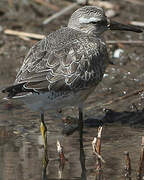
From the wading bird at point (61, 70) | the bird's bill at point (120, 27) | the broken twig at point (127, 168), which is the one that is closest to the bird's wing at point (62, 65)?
the wading bird at point (61, 70)

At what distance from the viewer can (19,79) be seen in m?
7.28

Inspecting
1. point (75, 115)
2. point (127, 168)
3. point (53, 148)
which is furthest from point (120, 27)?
point (127, 168)

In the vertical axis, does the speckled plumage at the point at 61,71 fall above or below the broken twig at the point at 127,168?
above

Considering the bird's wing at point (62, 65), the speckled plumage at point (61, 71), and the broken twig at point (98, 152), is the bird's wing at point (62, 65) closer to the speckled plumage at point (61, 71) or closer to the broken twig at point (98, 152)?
the speckled plumage at point (61, 71)

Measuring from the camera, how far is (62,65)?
291 inches

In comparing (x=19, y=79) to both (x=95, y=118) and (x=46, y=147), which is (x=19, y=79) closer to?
(x=46, y=147)

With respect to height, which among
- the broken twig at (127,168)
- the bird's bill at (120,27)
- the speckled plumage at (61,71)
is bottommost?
the broken twig at (127,168)

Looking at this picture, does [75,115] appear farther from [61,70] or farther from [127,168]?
[127,168]

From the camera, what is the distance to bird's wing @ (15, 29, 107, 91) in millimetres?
7246

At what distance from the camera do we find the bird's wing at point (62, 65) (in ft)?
23.8

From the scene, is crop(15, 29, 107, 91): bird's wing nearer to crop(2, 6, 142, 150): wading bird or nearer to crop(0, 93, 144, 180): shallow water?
crop(2, 6, 142, 150): wading bird

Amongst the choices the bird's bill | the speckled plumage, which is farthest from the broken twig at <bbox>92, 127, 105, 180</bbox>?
the bird's bill

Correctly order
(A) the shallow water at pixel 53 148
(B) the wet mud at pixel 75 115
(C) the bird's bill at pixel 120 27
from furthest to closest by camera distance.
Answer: (C) the bird's bill at pixel 120 27 < (B) the wet mud at pixel 75 115 < (A) the shallow water at pixel 53 148

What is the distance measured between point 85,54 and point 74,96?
0.56 meters
